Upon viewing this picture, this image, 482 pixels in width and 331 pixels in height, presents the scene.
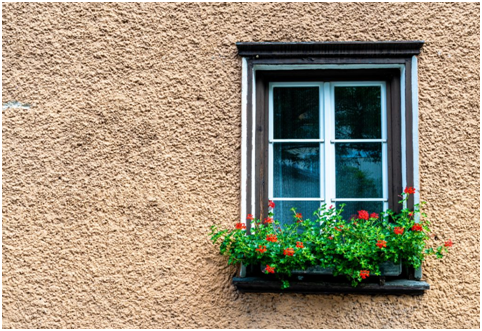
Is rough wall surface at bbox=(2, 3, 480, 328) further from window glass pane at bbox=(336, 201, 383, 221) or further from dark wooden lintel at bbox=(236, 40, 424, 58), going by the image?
Answer: window glass pane at bbox=(336, 201, 383, 221)

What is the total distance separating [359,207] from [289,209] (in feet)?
1.57

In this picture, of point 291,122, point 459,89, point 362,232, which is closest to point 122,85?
point 291,122

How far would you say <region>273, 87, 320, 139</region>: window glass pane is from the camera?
123 inches

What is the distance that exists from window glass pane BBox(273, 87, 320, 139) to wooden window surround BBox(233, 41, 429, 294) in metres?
0.11

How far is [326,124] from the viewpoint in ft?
10.1

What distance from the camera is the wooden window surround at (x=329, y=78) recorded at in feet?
9.35

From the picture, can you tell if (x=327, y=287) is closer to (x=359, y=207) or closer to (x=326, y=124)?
(x=359, y=207)

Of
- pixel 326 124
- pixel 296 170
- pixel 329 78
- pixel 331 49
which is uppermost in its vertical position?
pixel 331 49

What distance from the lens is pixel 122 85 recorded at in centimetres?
299

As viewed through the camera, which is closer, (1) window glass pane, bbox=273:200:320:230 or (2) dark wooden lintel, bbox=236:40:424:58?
(2) dark wooden lintel, bbox=236:40:424:58

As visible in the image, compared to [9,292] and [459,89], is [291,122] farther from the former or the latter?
[9,292]

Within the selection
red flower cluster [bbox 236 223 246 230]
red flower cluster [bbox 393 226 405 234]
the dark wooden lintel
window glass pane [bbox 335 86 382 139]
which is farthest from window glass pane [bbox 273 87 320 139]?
red flower cluster [bbox 393 226 405 234]

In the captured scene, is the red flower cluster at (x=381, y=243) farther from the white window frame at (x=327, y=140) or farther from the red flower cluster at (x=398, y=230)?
the white window frame at (x=327, y=140)

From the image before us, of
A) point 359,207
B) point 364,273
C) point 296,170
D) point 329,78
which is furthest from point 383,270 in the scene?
point 329,78
